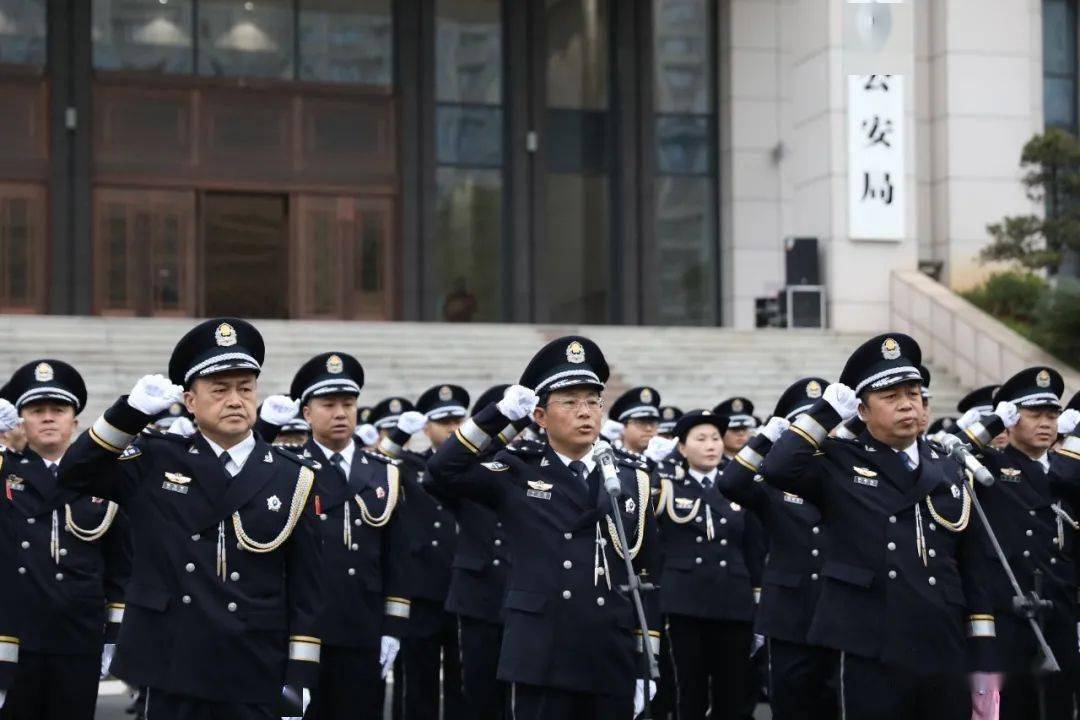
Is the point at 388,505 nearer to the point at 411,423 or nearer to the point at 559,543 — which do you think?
the point at 559,543

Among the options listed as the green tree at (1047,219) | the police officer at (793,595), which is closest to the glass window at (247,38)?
the green tree at (1047,219)

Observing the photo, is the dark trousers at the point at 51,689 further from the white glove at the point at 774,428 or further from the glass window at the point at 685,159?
the glass window at the point at 685,159

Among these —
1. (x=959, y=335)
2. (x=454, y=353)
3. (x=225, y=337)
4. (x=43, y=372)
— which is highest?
(x=959, y=335)

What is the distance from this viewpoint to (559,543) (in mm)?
7699

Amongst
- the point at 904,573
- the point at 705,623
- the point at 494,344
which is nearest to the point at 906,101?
the point at 494,344

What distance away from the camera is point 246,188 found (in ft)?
101

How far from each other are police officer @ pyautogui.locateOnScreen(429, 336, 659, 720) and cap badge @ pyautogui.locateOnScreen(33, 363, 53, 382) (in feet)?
7.19

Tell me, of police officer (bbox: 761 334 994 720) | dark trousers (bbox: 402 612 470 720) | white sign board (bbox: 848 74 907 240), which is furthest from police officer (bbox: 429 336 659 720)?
white sign board (bbox: 848 74 907 240)

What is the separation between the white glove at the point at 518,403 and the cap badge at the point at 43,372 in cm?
250

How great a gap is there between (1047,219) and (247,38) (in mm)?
13382

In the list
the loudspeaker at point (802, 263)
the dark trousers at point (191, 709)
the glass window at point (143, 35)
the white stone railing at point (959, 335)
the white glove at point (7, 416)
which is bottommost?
the dark trousers at point (191, 709)

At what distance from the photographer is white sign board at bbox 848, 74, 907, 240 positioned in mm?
28859

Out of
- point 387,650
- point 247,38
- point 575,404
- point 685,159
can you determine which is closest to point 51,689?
point 387,650

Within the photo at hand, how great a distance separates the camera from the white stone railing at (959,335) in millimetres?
24844
